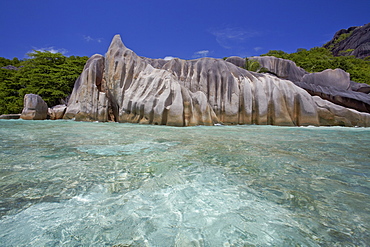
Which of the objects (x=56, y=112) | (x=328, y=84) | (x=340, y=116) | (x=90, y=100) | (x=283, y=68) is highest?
(x=283, y=68)

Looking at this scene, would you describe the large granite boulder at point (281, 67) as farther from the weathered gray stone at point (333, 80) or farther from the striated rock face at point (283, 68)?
the weathered gray stone at point (333, 80)

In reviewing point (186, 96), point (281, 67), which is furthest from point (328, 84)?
point (186, 96)

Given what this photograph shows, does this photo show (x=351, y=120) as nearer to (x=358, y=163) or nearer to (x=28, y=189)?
(x=358, y=163)

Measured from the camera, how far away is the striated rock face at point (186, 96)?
32.5 feet

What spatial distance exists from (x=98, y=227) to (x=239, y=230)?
97 cm

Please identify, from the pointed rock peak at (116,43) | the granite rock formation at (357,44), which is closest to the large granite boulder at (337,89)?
the pointed rock peak at (116,43)

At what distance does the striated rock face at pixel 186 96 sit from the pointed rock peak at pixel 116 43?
62 mm

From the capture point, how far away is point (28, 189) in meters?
1.84

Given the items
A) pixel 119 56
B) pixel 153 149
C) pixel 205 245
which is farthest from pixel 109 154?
pixel 119 56

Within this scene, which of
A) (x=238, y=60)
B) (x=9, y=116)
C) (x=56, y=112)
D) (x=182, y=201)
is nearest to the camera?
(x=182, y=201)

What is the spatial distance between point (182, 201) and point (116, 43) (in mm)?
12642

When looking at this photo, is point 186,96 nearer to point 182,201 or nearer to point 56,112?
point 182,201

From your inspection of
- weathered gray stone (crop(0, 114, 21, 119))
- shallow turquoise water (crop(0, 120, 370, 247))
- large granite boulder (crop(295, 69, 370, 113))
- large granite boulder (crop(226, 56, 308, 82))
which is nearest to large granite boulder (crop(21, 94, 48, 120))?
weathered gray stone (crop(0, 114, 21, 119))

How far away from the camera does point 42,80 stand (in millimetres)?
17062
